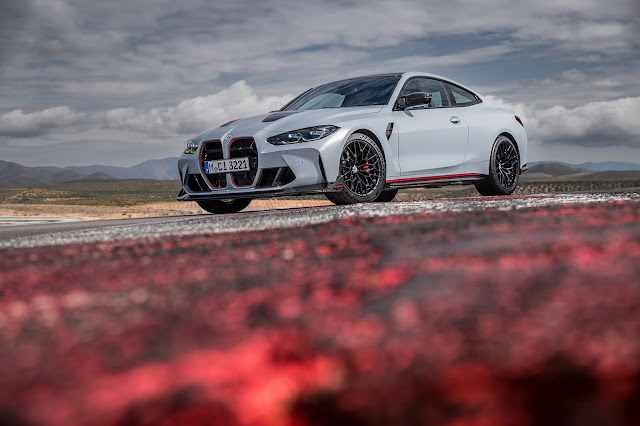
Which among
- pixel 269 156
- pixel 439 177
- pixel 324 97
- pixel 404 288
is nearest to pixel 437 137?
pixel 439 177

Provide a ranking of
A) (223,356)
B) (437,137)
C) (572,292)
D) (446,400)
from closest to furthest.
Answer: (446,400)
(223,356)
(572,292)
(437,137)

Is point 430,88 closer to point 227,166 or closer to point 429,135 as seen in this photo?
point 429,135

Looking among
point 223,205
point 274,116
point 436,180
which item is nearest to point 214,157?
point 274,116

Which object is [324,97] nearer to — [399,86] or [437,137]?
[399,86]

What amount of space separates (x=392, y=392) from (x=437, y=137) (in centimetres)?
651

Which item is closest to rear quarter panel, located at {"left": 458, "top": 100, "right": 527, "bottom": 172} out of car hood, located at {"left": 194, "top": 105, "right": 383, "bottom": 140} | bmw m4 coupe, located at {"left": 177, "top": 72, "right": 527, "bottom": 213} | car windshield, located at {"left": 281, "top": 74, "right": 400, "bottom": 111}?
bmw m4 coupe, located at {"left": 177, "top": 72, "right": 527, "bottom": 213}

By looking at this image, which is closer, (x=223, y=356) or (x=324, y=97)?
(x=223, y=356)

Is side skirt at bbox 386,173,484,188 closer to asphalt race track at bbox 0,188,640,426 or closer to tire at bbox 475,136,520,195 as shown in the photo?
tire at bbox 475,136,520,195

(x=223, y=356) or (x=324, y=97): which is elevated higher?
(x=324, y=97)

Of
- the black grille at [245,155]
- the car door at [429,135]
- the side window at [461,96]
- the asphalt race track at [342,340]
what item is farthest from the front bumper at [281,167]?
the asphalt race track at [342,340]

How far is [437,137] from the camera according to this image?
7047 mm

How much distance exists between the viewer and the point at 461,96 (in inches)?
311

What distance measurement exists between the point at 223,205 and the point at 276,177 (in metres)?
2.09

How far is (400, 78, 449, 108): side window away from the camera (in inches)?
289
